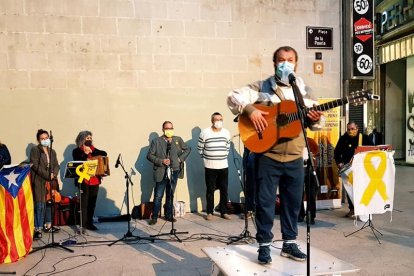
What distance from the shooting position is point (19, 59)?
757 centimetres

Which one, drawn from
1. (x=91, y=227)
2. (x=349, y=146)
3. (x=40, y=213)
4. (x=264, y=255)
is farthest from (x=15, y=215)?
(x=349, y=146)

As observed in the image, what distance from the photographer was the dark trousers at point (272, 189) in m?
3.79

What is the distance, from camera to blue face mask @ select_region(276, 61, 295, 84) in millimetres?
3580

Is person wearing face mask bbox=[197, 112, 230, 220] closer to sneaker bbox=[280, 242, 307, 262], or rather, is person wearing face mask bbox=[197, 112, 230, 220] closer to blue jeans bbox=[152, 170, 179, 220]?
blue jeans bbox=[152, 170, 179, 220]

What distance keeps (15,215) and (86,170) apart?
1400mm

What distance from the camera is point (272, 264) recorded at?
3795 millimetres

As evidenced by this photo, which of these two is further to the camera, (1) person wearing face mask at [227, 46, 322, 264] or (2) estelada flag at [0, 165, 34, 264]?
(2) estelada flag at [0, 165, 34, 264]

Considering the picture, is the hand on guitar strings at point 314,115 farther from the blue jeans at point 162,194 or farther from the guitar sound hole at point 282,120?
the blue jeans at point 162,194

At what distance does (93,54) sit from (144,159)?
217 cm

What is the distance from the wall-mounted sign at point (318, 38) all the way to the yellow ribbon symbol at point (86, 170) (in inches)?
195

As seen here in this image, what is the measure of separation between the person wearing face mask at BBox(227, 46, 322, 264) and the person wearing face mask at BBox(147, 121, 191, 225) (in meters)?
3.65

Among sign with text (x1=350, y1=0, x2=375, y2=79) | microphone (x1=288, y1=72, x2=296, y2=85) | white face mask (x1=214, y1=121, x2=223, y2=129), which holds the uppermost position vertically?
sign with text (x1=350, y1=0, x2=375, y2=79)

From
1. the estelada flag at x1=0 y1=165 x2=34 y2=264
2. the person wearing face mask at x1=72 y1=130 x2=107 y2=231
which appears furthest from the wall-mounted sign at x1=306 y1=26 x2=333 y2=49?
the estelada flag at x1=0 y1=165 x2=34 y2=264

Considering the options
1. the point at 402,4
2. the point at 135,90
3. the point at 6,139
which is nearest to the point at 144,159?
the point at 135,90
